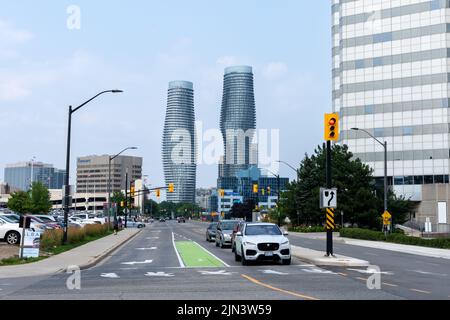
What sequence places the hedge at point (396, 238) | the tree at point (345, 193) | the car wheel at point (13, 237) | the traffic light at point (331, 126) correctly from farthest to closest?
the tree at point (345, 193) < the hedge at point (396, 238) < the car wheel at point (13, 237) < the traffic light at point (331, 126)

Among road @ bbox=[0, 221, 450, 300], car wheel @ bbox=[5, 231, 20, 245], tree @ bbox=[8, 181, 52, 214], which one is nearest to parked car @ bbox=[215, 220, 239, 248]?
road @ bbox=[0, 221, 450, 300]

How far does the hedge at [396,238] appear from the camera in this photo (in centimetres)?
3953

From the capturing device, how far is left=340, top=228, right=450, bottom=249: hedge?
3953 cm

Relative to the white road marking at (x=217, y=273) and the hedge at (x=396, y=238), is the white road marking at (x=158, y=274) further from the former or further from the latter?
the hedge at (x=396, y=238)

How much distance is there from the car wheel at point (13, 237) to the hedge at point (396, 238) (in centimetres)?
2569

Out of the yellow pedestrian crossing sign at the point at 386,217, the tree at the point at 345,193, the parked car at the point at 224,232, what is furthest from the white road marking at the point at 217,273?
the tree at the point at 345,193

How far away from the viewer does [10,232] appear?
112ft

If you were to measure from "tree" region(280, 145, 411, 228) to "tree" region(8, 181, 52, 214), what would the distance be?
35.4 metres

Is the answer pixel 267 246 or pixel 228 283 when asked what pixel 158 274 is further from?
pixel 267 246

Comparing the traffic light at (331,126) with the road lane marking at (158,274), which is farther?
the traffic light at (331,126)

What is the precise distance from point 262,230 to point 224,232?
12092 mm

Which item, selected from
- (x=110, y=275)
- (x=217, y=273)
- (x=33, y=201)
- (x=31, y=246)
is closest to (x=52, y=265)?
(x=31, y=246)
